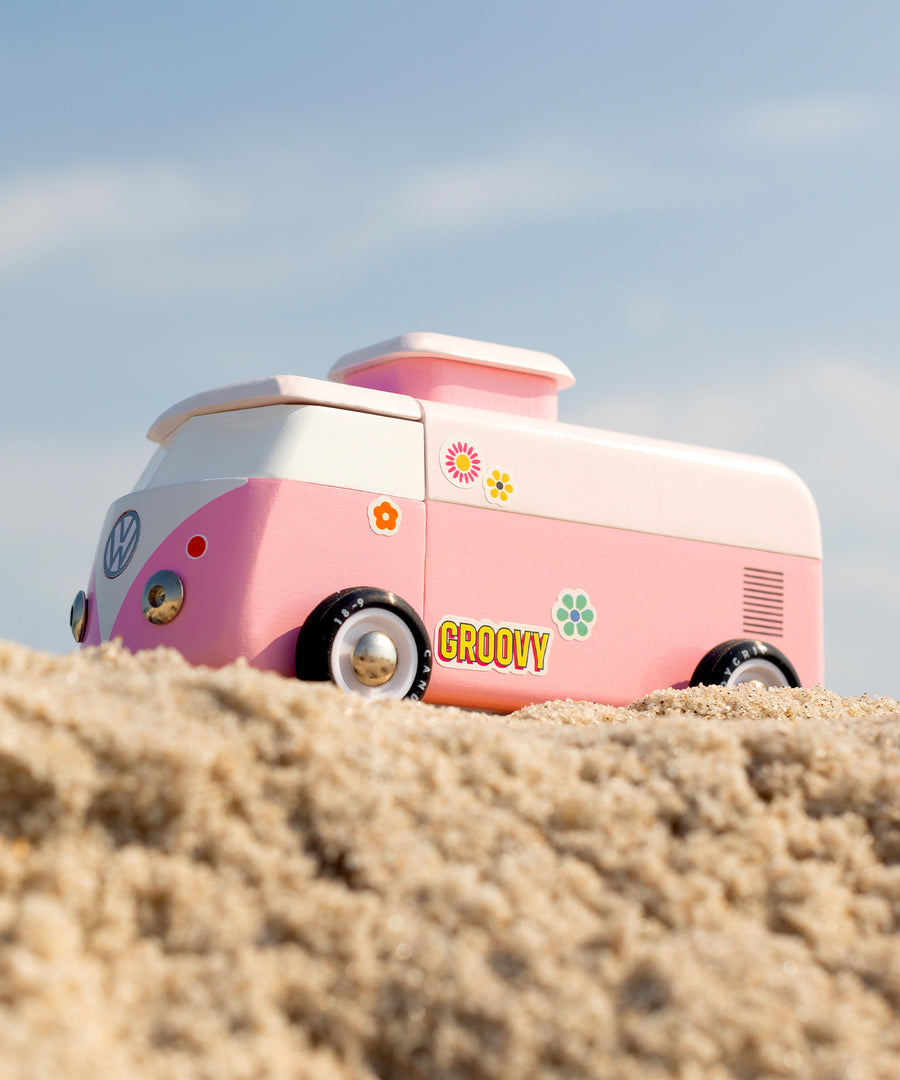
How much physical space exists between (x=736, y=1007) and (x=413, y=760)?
0.83 m

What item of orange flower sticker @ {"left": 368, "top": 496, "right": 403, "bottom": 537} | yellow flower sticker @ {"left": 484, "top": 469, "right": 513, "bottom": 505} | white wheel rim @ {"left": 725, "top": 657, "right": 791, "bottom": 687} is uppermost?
yellow flower sticker @ {"left": 484, "top": 469, "right": 513, "bottom": 505}

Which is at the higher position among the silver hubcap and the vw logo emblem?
the vw logo emblem

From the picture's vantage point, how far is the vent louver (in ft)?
20.4

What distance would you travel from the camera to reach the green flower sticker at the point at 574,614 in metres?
5.55

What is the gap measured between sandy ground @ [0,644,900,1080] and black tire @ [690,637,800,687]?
3.29 metres

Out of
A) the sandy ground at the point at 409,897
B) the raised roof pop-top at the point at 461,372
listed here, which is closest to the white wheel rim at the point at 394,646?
the raised roof pop-top at the point at 461,372

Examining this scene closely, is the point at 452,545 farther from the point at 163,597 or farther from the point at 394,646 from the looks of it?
the point at 163,597

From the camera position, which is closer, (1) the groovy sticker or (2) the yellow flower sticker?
(1) the groovy sticker

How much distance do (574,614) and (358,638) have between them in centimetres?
126

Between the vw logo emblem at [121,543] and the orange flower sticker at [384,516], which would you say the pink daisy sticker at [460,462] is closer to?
the orange flower sticker at [384,516]

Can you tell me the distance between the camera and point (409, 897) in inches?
78.4

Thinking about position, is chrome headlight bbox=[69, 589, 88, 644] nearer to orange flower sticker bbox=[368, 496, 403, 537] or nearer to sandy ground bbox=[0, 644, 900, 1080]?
orange flower sticker bbox=[368, 496, 403, 537]

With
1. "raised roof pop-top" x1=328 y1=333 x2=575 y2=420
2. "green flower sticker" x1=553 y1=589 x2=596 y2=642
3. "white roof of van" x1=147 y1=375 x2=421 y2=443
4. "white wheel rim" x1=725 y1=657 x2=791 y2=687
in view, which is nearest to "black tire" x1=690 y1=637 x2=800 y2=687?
"white wheel rim" x1=725 y1=657 x2=791 y2=687

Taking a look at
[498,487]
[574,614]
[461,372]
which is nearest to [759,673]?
[574,614]
